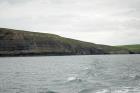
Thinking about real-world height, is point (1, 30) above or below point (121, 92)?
above

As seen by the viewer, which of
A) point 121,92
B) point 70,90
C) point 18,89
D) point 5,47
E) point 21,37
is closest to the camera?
point 121,92

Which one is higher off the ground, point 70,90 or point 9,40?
point 9,40

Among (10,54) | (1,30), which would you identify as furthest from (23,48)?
(1,30)

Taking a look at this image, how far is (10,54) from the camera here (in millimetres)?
175750

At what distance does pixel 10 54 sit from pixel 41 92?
149154 mm

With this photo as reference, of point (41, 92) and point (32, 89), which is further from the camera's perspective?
point (32, 89)

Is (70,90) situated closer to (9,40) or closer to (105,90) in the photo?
(105,90)

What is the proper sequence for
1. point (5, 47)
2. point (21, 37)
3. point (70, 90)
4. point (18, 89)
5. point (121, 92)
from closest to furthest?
1. point (121, 92)
2. point (70, 90)
3. point (18, 89)
4. point (5, 47)
5. point (21, 37)

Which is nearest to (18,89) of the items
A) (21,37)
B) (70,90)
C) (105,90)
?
(70,90)

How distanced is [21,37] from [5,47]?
59.6 ft

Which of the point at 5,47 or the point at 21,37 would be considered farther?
the point at 21,37

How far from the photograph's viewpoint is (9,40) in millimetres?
179625

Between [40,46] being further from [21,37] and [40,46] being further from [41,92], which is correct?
[41,92]


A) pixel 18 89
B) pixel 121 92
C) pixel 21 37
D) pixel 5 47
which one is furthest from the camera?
pixel 21 37
